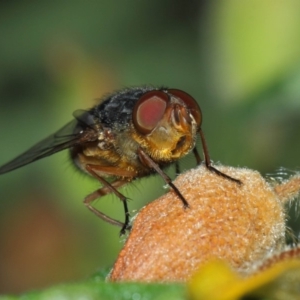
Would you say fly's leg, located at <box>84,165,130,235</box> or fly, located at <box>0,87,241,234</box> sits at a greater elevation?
fly, located at <box>0,87,241,234</box>

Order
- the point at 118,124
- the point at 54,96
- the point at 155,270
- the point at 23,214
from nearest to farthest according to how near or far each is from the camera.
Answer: the point at 155,270 → the point at 118,124 → the point at 23,214 → the point at 54,96

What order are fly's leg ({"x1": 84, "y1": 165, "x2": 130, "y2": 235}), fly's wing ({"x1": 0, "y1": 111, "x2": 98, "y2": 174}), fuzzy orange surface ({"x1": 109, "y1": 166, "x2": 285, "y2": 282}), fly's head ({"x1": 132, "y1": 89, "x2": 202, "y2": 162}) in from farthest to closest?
1. fly's wing ({"x1": 0, "y1": 111, "x2": 98, "y2": 174})
2. fly's leg ({"x1": 84, "y1": 165, "x2": 130, "y2": 235})
3. fly's head ({"x1": 132, "y1": 89, "x2": 202, "y2": 162})
4. fuzzy orange surface ({"x1": 109, "y1": 166, "x2": 285, "y2": 282})

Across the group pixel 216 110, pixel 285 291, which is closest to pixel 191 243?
pixel 285 291

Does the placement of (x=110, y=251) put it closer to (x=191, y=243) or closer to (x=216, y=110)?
(x=216, y=110)

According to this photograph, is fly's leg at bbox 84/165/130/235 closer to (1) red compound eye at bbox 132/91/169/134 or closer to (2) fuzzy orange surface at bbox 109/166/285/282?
(1) red compound eye at bbox 132/91/169/134

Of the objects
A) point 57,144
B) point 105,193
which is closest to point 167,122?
point 105,193

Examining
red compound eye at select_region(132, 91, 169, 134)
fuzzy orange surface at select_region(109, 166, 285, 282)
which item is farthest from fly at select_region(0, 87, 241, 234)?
fuzzy orange surface at select_region(109, 166, 285, 282)
